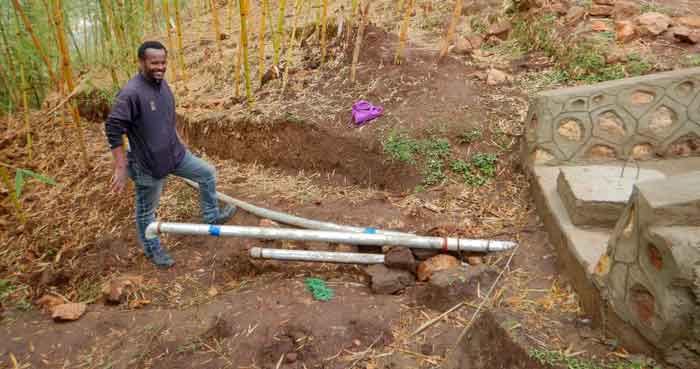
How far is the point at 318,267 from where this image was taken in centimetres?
324

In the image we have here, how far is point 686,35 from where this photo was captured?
4.08 m

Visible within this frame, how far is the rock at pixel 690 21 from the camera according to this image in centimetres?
434

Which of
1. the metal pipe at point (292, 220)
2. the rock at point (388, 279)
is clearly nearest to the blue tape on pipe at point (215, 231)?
the metal pipe at point (292, 220)

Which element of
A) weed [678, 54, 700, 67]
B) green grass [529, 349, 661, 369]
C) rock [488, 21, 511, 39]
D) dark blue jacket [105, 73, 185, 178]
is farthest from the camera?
rock [488, 21, 511, 39]

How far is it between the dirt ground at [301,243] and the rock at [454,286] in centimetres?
5

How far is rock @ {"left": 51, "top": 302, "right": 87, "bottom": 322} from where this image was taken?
2879 millimetres

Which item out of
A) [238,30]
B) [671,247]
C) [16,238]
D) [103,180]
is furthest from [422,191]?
[238,30]

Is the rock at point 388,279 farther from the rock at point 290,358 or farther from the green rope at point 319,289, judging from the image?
the rock at point 290,358

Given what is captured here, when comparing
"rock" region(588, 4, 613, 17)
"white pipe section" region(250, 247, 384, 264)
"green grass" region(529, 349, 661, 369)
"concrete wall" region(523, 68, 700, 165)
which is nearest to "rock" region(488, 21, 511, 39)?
"rock" region(588, 4, 613, 17)

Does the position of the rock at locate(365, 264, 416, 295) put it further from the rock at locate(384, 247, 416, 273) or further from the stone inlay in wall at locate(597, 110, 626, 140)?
the stone inlay in wall at locate(597, 110, 626, 140)

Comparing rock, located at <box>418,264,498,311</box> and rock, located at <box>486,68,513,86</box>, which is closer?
rock, located at <box>418,264,498,311</box>

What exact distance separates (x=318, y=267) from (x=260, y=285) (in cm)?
42

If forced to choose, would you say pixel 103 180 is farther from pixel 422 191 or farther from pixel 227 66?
pixel 422 191

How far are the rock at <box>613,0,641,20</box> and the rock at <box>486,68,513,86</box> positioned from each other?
4.19 feet
